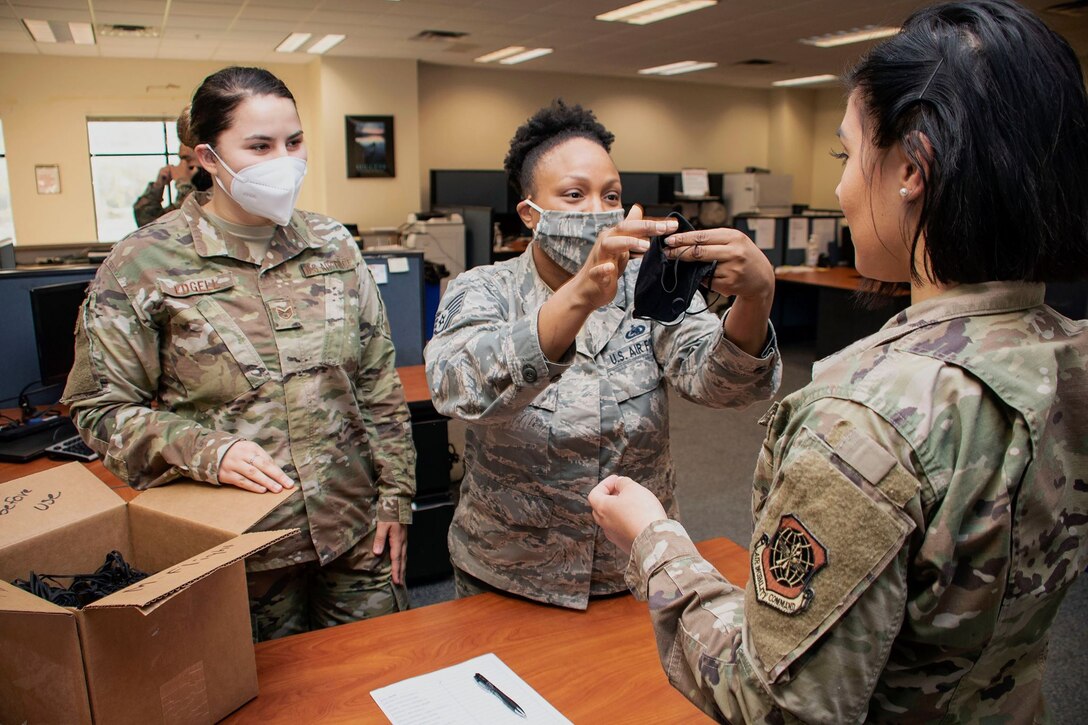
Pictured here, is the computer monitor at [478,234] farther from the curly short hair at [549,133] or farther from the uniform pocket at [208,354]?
the uniform pocket at [208,354]

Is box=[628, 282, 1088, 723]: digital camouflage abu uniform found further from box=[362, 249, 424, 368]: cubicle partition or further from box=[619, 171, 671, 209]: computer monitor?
box=[619, 171, 671, 209]: computer monitor

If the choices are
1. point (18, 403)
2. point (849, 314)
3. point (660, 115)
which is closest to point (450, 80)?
point (660, 115)

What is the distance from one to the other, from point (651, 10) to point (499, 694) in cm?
728

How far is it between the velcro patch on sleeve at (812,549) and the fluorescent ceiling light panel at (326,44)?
8.52m

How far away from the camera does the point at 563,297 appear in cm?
114

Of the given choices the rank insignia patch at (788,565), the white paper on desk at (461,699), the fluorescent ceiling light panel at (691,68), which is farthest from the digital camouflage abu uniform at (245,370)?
the fluorescent ceiling light panel at (691,68)

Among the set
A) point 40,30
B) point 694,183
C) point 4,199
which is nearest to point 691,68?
point 694,183

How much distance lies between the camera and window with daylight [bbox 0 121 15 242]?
8.87 m

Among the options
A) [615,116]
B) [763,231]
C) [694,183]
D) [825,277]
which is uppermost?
[615,116]

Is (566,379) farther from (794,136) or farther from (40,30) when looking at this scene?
(794,136)

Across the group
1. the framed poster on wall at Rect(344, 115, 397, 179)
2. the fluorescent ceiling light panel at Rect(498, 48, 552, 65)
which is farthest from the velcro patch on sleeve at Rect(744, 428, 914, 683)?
the framed poster on wall at Rect(344, 115, 397, 179)

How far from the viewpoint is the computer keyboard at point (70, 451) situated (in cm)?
248

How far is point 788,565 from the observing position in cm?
66

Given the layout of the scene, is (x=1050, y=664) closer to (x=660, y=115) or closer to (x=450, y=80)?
(x=450, y=80)
